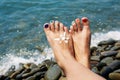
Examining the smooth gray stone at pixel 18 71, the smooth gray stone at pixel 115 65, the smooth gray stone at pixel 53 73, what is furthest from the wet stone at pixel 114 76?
the smooth gray stone at pixel 18 71

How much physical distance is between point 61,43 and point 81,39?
337mm

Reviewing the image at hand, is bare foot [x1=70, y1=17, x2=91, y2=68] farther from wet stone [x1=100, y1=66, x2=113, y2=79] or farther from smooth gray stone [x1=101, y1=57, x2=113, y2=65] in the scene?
smooth gray stone [x1=101, y1=57, x2=113, y2=65]

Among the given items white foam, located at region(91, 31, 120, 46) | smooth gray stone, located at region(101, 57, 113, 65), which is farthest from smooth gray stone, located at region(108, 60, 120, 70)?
white foam, located at region(91, 31, 120, 46)

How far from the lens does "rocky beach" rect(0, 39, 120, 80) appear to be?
5.11 metres

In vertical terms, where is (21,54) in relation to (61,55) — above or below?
below

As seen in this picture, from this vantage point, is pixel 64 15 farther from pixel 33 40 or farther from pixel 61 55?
pixel 61 55

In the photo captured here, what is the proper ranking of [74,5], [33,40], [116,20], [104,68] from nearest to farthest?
[104,68] < [33,40] < [116,20] < [74,5]

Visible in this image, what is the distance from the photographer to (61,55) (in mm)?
4570

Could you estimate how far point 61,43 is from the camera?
194 inches

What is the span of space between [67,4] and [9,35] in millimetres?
3030

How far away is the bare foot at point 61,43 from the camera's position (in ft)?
14.4

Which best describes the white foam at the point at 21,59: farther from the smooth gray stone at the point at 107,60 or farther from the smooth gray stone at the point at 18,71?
the smooth gray stone at the point at 107,60

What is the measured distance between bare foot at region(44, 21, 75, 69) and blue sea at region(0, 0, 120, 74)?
5.11 ft

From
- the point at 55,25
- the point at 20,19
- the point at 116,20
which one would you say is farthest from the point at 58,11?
the point at 55,25
